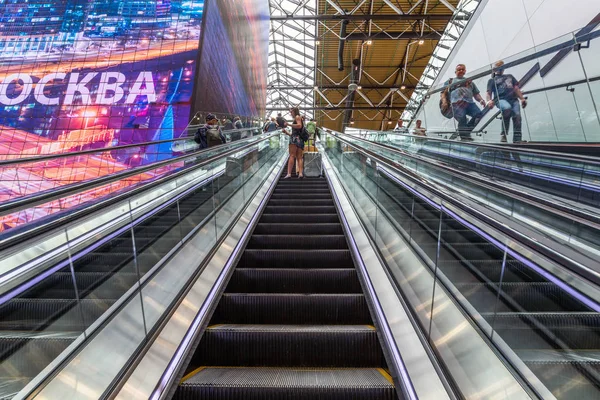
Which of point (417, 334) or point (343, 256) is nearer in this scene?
point (417, 334)

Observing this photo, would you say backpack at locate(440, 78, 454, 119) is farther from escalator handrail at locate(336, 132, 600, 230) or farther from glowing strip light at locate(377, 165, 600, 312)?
glowing strip light at locate(377, 165, 600, 312)

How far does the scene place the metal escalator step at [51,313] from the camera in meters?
1.43

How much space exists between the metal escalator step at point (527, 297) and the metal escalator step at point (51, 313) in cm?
190

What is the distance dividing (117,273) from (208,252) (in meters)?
1.37

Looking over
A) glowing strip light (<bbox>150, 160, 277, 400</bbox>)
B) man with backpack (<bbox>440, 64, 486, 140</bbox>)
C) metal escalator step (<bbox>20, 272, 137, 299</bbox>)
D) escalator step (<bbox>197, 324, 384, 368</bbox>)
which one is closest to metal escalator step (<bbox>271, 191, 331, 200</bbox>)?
glowing strip light (<bbox>150, 160, 277, 400</bbox>)

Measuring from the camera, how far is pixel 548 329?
4.62ft

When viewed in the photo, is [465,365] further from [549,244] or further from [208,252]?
[208,252]

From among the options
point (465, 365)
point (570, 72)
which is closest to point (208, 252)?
point (465, 365)

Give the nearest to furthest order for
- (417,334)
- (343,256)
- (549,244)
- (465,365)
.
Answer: (549,244)
(465,365)
(417,334)
(343,256)

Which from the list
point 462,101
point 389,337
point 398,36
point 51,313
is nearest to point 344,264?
point 389,337

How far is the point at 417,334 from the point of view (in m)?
2.30

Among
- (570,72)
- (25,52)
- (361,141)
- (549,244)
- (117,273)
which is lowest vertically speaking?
(117,273)

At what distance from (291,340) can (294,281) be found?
893mm

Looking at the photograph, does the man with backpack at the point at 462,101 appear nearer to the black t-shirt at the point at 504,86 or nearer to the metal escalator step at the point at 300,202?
the black t-shirt at the point at 504,86
